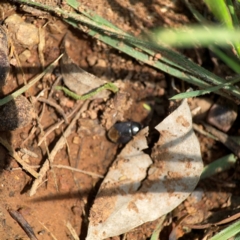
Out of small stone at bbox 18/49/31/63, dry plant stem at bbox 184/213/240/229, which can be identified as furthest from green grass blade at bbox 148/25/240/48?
dry plant stem at bbox 184/213/240/229

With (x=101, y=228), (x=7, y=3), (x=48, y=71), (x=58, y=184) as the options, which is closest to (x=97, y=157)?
(x=58, y=184)

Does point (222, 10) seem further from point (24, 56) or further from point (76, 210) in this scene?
point (76, 210)

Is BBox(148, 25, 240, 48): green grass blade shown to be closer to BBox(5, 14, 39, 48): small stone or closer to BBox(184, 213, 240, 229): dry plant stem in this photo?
BBox(5, 14, 39, 48): small stone

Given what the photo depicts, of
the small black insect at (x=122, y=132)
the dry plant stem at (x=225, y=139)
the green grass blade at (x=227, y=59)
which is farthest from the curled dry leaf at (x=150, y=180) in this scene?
the green grass blade at (x=227, y=59)

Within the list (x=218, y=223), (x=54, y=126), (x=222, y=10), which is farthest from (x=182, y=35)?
(x=218, y=223)

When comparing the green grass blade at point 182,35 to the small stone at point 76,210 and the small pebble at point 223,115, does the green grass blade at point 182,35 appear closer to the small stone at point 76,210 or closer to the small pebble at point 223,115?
the small pebble at point 223,115

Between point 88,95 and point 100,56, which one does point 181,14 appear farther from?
point 88,95
